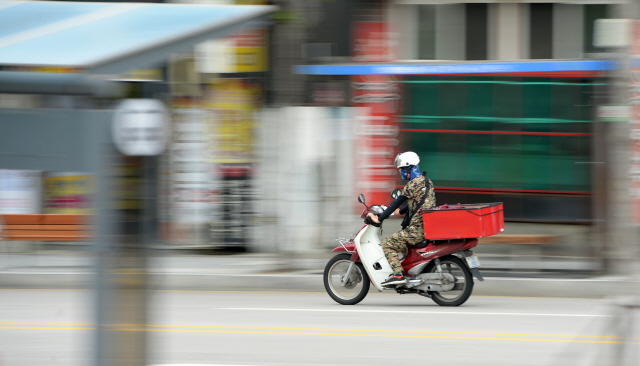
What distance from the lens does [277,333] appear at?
787 cm

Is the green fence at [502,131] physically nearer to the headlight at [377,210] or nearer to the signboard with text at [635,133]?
the signboard with text at [635,133]

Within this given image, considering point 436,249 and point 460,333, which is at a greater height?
point 436,249

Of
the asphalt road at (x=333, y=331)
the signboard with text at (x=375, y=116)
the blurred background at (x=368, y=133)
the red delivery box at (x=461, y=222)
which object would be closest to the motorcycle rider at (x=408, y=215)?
the red delivery box at (x=461, y=222)

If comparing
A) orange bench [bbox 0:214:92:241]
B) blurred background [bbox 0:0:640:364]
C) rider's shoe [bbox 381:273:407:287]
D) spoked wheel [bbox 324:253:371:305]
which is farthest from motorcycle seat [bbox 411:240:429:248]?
orange bench [bbox 0:214:92:241]

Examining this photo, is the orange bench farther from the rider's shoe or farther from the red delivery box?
the red delivery box

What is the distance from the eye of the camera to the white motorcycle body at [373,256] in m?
9.68

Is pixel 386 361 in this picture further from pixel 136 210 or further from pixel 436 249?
pixel 136 210

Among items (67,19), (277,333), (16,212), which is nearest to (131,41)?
(67,19)

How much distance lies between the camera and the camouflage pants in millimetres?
9625

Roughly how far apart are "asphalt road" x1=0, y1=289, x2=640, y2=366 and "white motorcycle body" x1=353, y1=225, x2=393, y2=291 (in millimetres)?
361

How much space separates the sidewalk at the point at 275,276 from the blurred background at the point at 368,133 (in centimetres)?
6

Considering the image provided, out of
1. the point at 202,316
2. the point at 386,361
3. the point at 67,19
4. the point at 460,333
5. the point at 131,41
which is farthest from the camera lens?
the point at 202,316

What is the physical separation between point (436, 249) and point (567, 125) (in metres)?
4.93

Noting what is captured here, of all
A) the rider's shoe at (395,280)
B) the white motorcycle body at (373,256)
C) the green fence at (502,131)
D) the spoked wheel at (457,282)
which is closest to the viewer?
the spoked wheel at (457,282)
